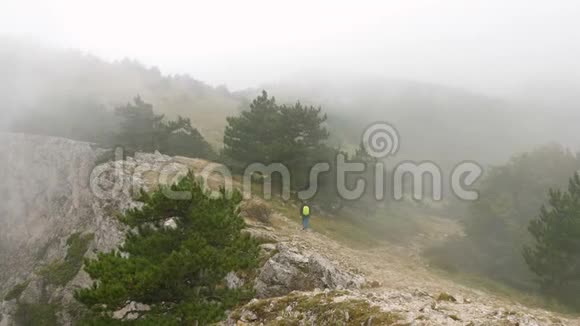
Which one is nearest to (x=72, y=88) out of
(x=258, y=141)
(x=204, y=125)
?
(x=204, y=125)

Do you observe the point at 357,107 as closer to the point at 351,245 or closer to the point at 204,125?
the point at 204,125

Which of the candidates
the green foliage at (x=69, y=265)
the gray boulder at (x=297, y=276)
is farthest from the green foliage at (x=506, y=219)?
the green foliage at (x=69, y=265)

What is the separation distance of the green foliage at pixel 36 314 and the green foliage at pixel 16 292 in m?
1.29

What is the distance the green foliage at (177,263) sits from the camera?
466 inches

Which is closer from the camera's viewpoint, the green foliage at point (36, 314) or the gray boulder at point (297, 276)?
the gray boulder at point (297, 276)

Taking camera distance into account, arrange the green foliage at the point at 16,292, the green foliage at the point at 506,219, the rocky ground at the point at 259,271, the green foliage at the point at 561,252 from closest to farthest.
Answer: the rocky ground at the point at 259,271, the green foliage at the point at 561,252, the green foliage at the point at 16,292, the green foliage at the point at 506,219

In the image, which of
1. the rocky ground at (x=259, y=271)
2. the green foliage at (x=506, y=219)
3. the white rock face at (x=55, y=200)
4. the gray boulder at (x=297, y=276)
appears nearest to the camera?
the rocky ground at (x=259, y=271)

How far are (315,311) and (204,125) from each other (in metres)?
74.3

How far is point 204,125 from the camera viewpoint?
84250mm

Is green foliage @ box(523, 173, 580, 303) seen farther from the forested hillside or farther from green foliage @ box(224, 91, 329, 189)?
the forested hillside

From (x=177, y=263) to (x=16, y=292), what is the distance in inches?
931

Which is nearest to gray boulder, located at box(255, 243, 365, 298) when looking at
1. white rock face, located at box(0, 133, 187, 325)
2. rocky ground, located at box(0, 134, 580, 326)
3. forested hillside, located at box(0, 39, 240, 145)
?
rocky ground, located at box(0, 134, 580, 326)

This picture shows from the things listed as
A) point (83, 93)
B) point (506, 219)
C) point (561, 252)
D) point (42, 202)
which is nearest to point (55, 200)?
point (42, 202)

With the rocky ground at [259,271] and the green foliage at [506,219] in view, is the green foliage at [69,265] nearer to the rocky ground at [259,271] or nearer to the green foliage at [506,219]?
the rocky ground at [259,271]
